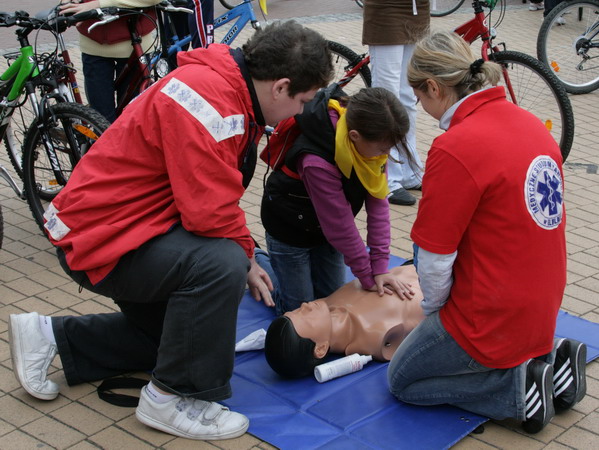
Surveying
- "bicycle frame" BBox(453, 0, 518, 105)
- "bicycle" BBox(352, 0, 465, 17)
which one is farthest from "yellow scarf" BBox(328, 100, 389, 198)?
"bicycle" BBox(352, 0, 465, 17)

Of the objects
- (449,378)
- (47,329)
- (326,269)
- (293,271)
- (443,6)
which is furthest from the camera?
(443,6)

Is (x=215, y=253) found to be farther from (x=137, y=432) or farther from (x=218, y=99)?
(x=137, y=432)

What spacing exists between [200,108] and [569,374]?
161 cm

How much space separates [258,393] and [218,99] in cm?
116

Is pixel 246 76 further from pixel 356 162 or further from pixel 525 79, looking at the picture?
pixel 525 79

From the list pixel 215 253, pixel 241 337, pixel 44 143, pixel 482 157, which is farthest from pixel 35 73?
pixel 482 157

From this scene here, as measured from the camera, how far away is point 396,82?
500 cm

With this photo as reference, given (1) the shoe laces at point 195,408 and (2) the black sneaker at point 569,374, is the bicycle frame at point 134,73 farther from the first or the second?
(2) the black sneaker at point 569,374

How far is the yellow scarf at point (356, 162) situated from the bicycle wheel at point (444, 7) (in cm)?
772

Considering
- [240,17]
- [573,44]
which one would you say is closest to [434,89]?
[240,17]

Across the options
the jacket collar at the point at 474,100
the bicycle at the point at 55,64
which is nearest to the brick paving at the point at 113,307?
the bicycle at the point at 55,64

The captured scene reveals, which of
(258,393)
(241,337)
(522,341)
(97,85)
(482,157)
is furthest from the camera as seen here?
(97,85)

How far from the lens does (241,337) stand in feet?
11.8

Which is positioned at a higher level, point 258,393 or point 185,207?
point 185,207
